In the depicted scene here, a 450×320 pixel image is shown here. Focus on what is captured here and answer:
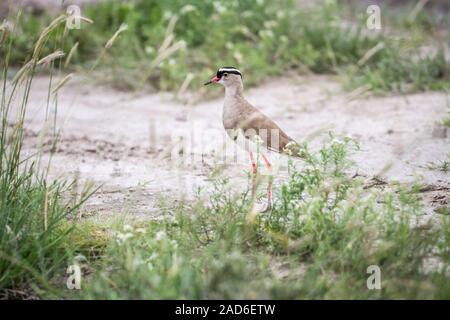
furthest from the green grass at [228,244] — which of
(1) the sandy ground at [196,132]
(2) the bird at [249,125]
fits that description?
(2) the bird at [249,125]

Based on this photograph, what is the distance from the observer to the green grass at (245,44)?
875 centimetres

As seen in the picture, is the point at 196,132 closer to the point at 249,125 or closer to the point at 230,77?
the point at 230,77

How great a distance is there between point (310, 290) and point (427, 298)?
0.61 meters

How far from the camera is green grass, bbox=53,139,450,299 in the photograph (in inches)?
155

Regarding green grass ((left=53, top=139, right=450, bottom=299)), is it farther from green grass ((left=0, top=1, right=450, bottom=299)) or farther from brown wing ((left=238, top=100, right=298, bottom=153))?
brown wing ((left=238, top=100, right=298, bottom=153))

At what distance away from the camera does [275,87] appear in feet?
29.6

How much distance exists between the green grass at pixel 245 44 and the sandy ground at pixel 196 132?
0.27m

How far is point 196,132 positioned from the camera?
303 inches

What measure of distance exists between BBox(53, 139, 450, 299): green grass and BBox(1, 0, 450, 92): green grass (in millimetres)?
4100

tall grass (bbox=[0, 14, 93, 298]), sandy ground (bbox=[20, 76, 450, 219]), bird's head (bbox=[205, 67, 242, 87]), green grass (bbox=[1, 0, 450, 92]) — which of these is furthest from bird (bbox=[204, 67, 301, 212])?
green grass (bbox=[1, 0, 450, 92])

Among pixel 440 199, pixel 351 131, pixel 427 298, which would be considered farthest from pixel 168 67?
pixel 427 298

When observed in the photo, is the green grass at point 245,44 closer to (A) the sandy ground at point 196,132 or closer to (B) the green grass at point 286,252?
(A) the sandy ground at point 196,132

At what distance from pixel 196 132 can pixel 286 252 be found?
3.29 meters
